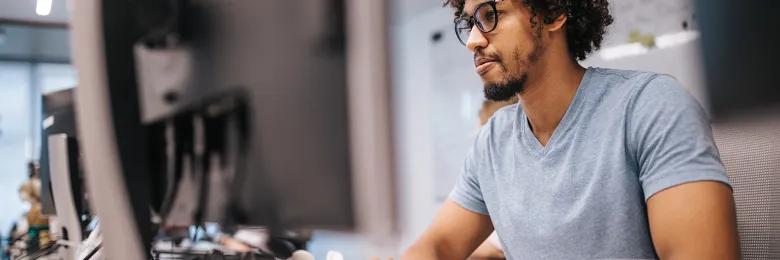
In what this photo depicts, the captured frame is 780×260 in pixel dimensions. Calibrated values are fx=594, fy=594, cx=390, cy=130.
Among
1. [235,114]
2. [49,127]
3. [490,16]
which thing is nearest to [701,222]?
[490,16]

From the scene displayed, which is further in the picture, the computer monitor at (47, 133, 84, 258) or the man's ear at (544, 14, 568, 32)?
the man's ear at (544, 14, 568, 32)

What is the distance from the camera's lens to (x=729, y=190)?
0.68 metres

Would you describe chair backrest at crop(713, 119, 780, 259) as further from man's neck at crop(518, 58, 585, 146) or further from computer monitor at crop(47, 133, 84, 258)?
computer monitor at crop(47, 133, 84, 258)

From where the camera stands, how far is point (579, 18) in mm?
999

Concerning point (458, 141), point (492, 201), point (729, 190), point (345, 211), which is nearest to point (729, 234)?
point (729, 190)

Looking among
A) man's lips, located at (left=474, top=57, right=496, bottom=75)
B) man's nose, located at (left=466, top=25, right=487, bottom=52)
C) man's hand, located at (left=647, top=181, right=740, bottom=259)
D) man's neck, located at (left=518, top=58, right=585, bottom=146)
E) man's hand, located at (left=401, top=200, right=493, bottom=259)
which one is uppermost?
man's nose, located at (left=466, top=25, right=487, bottom=52)

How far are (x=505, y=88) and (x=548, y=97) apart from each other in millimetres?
98

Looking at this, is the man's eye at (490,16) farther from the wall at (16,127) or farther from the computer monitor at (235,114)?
the wall at (16,127)

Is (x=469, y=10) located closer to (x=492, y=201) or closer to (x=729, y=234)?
(x=492, y=201)

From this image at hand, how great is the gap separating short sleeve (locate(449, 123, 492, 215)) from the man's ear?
0.63 ft

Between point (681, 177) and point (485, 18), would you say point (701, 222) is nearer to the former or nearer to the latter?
point (681, 177)

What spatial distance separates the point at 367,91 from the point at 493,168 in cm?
67

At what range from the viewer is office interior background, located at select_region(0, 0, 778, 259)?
0.35 m

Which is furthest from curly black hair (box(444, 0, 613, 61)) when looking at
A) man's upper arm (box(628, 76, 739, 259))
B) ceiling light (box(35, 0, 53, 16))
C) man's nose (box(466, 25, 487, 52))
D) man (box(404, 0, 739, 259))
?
ceiling light (box(35, 0, 53, 16))
